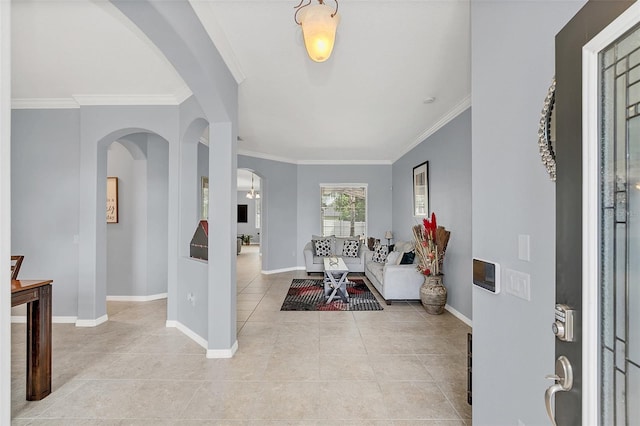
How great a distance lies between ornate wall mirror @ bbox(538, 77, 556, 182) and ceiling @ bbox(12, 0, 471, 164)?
1312mm

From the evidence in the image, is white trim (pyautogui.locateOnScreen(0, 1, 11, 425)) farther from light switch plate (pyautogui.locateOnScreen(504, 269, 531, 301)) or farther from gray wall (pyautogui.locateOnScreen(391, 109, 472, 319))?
gray wall (pyautogui.locateOnScreen(391, 109, 472, 319))

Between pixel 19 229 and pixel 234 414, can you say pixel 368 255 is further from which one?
pixel 19 229

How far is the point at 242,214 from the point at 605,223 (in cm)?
1461

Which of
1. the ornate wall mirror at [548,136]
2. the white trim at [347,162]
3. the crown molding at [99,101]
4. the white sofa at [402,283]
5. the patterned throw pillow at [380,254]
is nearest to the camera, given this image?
the ornate wall mirror at [548,136]

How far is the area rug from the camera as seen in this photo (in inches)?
182

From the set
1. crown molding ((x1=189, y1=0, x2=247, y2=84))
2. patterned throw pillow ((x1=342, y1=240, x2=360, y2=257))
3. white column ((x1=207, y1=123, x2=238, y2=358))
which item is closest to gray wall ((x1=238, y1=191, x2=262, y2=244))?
patterned throw pillow ((x1=342, y1=240, x2=360, y2=257))

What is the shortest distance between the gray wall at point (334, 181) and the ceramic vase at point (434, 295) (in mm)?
3630

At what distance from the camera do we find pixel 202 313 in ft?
11.0

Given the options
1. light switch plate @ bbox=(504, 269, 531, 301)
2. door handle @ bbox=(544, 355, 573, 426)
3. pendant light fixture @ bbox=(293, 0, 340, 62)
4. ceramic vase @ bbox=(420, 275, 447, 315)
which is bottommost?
ceramic vase @ bbox=(420, 275, 447, 315)

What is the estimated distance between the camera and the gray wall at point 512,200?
1.32 meters

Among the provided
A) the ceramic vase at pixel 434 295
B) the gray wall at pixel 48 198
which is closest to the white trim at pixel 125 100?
the gray wall at pixel 48 198

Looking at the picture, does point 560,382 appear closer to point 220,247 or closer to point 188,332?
point 220,247

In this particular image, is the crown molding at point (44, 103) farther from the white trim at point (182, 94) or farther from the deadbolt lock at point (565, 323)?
the deadbolt lock at point (565, 323)

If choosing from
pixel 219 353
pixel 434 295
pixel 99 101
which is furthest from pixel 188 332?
pixel 434 295
